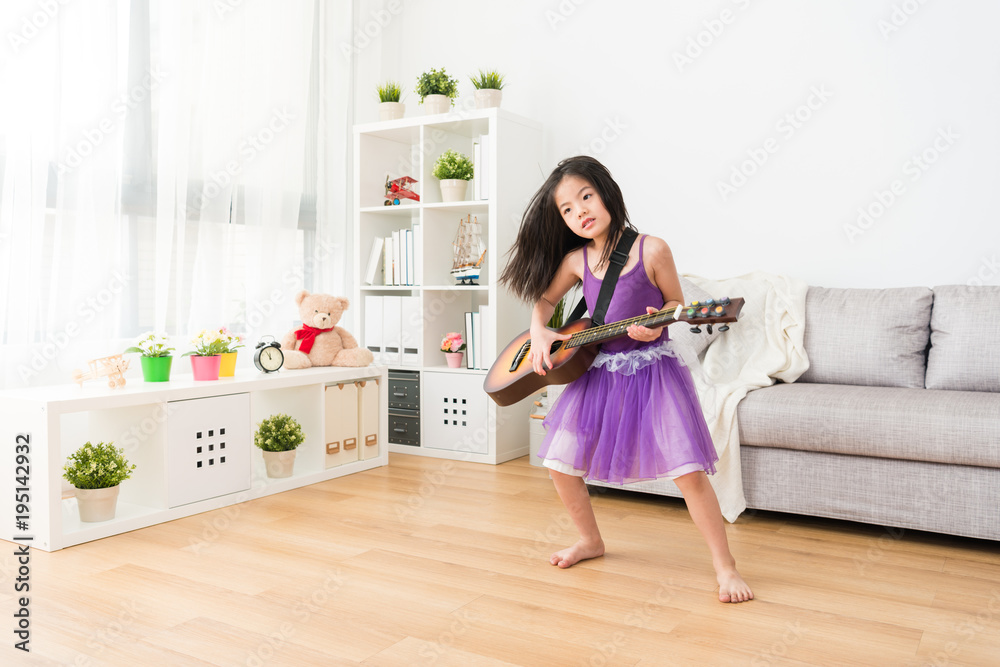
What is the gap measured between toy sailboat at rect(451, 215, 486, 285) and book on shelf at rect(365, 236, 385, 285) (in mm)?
341

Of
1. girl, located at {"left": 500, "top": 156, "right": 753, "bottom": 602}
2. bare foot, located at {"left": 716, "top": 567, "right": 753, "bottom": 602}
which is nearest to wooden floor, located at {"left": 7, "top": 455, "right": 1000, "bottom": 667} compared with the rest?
bare foot, located at {"left": 716, "top": 567, "right": 753, "bottom": 602}

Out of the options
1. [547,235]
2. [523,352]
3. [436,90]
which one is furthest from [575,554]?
[436,90]

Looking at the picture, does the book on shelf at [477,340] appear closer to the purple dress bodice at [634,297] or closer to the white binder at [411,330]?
the white binder at [411,330]

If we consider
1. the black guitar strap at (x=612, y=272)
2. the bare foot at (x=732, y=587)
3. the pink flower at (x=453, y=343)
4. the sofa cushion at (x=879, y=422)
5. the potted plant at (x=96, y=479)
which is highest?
the black guitar strap at (x=612, y=272)

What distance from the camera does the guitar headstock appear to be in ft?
5.22

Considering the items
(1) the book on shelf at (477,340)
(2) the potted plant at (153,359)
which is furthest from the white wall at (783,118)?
(2) the potted plant at (153,359)

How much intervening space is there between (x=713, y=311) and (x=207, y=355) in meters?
1.71

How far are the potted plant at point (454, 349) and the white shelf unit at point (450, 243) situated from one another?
4 cm

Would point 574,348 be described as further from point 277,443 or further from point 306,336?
point 306,336

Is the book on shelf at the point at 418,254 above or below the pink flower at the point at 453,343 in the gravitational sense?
above

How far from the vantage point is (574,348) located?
1.86m

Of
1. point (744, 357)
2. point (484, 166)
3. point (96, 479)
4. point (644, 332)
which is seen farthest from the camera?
point (484, 166)

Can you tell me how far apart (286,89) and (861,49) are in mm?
2304

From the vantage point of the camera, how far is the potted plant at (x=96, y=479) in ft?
7.09
